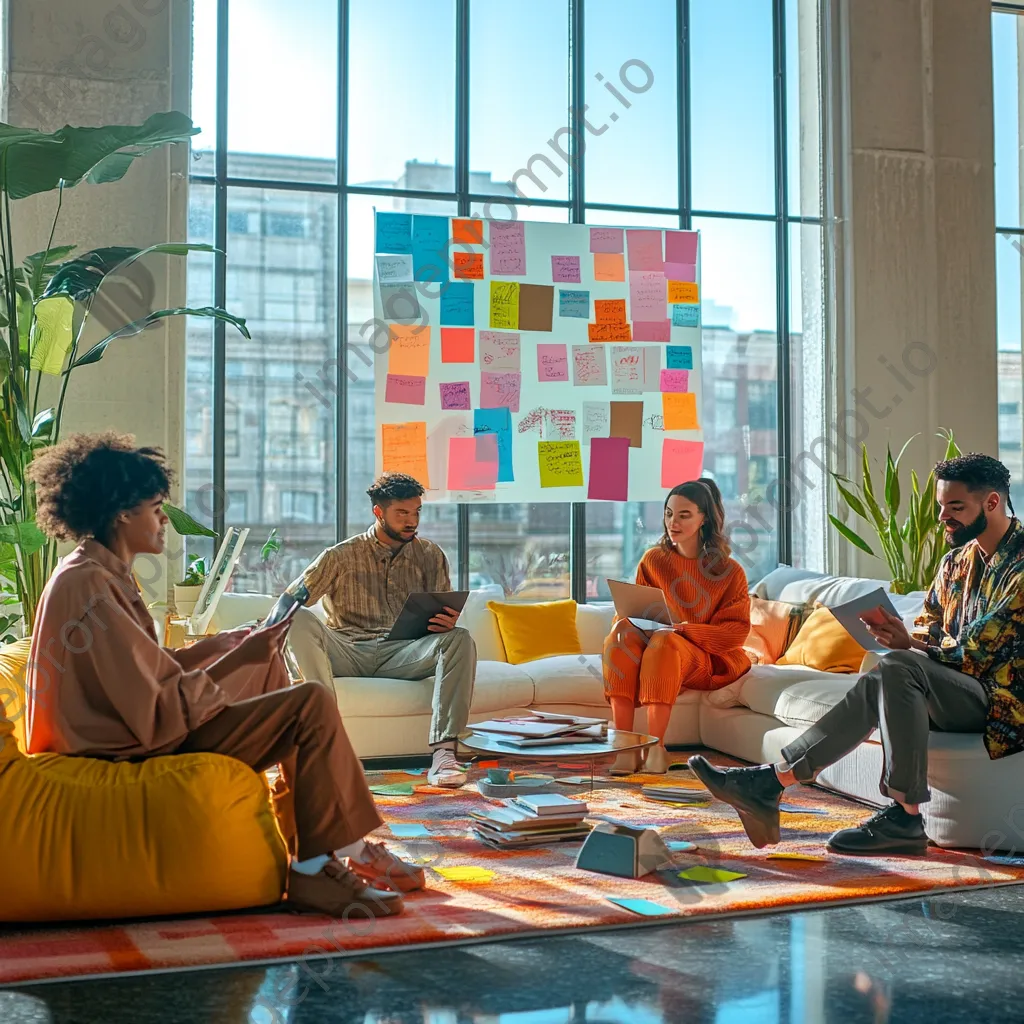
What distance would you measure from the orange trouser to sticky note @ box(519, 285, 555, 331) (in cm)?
207

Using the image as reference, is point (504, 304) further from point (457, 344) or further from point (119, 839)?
point (119, 839)

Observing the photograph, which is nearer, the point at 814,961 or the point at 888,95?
the point at 814,961

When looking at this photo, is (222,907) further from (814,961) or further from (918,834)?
(918,834)

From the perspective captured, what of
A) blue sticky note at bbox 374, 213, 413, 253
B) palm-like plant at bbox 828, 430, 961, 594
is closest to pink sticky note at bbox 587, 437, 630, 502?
palm-like plant at bbox 828, 430, 961, 594

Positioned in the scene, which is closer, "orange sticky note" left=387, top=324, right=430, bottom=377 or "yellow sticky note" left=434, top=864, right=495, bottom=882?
"yellow sticky note" left=434, top=864, right=495, bottom=882

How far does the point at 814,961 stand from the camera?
2.50 m

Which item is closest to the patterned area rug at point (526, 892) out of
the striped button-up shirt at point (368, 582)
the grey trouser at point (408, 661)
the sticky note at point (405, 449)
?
the grey trouser at point (408, 661)

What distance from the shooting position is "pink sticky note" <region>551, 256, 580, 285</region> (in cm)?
635

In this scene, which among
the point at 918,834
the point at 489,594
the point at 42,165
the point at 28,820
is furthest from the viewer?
the point at 489,594

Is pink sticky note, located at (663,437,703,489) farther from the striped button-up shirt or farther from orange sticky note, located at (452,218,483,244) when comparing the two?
the striped button-up shirt

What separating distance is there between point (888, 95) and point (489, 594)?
3.57 m

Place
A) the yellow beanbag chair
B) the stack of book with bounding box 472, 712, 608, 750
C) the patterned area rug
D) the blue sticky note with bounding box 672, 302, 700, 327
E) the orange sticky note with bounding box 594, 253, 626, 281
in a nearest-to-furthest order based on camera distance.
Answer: the patterned area rug, the yellow beanbag chair, the stack of book with bounding box 472, 712, 608, 750, the orange sticky note with bounding box 594, 253, 626, 281, the blue sticky note with bounding box 672, 302, 700, 327

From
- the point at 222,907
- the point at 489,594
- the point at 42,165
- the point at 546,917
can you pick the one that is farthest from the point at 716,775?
the point at 42,165

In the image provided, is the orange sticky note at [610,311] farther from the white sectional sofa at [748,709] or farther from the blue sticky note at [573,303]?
the white sectional sofa at [748,709]
